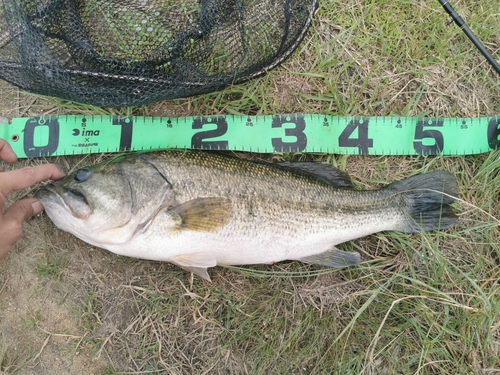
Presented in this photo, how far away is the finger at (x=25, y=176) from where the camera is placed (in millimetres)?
2816

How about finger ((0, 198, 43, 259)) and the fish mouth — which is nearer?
the fish mouth

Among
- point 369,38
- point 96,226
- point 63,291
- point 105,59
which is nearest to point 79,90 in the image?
point 105,59

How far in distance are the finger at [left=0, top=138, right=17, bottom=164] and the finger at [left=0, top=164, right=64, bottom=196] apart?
0.38 meters

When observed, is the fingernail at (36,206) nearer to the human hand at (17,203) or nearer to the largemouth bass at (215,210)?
the human hand at (17,203)

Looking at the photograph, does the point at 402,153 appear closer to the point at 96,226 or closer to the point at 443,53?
the point at 443,53

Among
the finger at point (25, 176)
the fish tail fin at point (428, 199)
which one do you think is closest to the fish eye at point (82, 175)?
the finger at point (25, 176)

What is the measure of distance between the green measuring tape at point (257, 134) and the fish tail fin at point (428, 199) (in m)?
0.33

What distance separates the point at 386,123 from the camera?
343cm

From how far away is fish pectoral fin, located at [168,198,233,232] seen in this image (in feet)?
8.94

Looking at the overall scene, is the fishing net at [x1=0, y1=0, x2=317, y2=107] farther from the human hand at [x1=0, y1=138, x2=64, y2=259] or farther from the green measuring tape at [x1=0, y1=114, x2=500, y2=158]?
the human hand at [x1=0, y1=138, x2=64, y2=259]

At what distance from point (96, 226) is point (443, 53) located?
321 centimetres

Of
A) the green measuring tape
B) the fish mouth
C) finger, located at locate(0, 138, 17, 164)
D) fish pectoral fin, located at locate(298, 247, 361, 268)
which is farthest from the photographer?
the green measuring tape

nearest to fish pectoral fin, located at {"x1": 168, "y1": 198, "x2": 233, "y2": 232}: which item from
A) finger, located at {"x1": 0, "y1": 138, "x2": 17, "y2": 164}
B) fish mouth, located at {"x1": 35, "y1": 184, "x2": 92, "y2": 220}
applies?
fish mouth, located at {"x1": 35, "y1": 184, "x2": 92, "y2": 220}

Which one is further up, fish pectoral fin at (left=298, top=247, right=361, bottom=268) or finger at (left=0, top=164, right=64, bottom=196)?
finger at (left=0, top=164, right=64, bottom=196)
